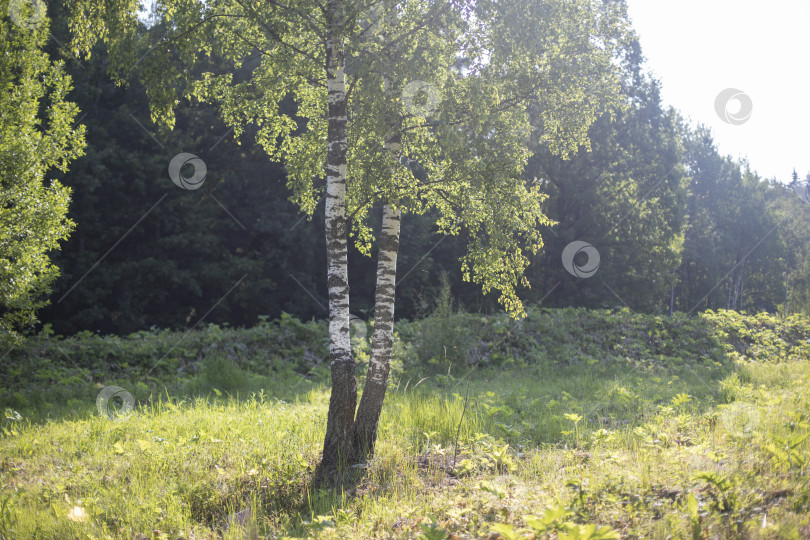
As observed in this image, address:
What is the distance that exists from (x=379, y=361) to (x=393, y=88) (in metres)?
2.80

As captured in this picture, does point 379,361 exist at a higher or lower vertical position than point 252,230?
lower

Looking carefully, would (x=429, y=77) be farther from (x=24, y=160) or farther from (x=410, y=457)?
(x=24, y=160)

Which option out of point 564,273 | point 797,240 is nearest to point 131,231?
point 564,273

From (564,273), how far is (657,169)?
20.8ft

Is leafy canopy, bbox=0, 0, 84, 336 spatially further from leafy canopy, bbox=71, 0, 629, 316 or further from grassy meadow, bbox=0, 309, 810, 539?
leafy canopy, bbox=71, 0, 629, 316

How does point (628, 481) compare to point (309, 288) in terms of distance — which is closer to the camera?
point (628, 481)

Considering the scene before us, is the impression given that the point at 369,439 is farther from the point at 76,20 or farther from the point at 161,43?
the point at 76,20

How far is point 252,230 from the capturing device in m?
24.4

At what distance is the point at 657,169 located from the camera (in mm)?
24703

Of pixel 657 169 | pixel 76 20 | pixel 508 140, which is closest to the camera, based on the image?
pixel 508 140

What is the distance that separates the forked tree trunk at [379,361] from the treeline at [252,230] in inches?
593

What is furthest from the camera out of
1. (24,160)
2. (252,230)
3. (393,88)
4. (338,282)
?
(252,230)

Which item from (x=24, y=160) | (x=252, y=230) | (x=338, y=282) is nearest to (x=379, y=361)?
(x=338, y=282)

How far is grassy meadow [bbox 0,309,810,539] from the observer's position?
3.89 m
